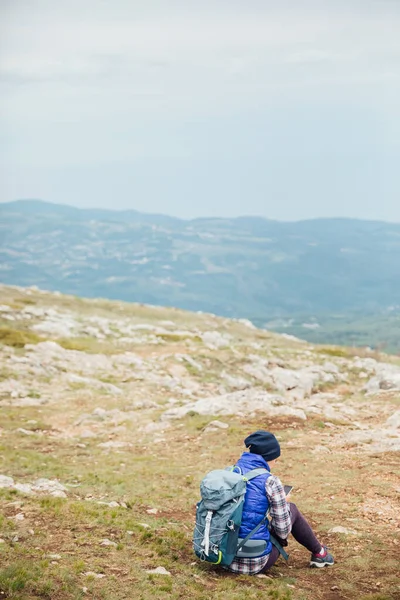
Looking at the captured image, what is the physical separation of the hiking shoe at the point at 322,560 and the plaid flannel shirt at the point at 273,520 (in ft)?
3.77

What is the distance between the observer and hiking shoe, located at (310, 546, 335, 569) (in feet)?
41.1

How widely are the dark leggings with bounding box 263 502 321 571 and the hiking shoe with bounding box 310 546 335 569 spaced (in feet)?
0.43

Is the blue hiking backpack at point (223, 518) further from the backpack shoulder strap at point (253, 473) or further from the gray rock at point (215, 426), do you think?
the gray rock at point (215, 426)

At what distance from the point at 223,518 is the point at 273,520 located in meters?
1.11

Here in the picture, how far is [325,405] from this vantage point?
99.5ft

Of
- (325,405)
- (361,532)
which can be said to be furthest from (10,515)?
(325,405)

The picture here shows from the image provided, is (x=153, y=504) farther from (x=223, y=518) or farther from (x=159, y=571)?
(x=223, y=518)

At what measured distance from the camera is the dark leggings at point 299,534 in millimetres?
12016

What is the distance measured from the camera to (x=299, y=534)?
1224cm

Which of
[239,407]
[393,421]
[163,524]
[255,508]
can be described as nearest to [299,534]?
[255,508]

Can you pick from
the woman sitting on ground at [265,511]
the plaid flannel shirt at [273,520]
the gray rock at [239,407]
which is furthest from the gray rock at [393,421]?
the plaid flannel shirt at [273,520]

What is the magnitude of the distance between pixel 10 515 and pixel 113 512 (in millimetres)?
2405

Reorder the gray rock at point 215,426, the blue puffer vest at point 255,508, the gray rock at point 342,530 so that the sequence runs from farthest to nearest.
→ the gray rock at point 215,426 < the gray rock at point 342,530 < the blue puffer vest at point 255,508

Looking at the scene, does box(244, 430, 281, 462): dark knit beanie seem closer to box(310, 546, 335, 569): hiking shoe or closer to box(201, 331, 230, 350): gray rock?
box(310, 546, 335, 569): hiking shoe
